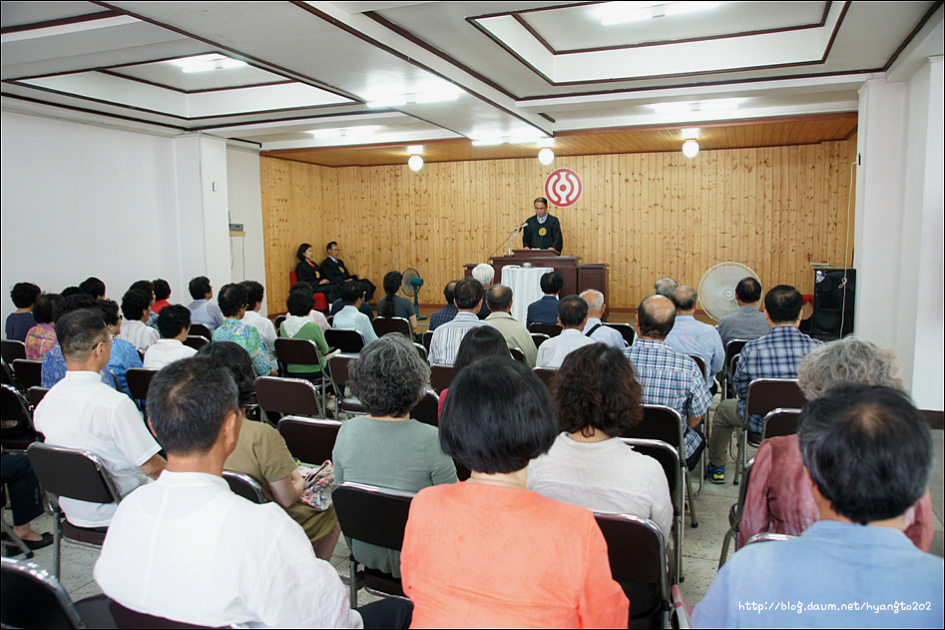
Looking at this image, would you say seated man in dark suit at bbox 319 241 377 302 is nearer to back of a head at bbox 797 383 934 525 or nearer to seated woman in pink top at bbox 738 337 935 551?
seated woman in pink top at bbox 738 337 935 551

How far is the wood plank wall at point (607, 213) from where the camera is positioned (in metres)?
10.1

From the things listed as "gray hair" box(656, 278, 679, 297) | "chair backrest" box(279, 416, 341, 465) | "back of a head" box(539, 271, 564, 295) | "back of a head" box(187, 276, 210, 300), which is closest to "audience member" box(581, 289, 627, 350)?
"back of a head" box(539, 271, 564, 295)

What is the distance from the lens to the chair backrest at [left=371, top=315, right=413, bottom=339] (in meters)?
5.80

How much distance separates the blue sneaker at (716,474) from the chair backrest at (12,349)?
4.76 meters

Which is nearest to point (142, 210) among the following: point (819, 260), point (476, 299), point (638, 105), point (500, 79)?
point (500, 79)

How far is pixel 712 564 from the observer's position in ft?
9.30

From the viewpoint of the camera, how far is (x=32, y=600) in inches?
54.2

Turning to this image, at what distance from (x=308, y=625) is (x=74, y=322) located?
6.39 feet

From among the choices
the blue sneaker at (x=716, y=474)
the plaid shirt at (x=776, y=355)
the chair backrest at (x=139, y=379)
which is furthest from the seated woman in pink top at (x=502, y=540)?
the chair backrest at (x=139, y=379)

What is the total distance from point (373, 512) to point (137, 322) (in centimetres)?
355

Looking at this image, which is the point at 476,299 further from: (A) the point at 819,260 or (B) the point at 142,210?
(A) the point at 819,260

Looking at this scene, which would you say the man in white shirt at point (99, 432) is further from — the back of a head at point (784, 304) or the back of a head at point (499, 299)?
the back of a head at point (784, 304)

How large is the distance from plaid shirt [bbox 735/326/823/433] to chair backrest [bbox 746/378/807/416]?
0.11 metres

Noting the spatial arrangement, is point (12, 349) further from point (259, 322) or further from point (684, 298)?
point (684, 298)
